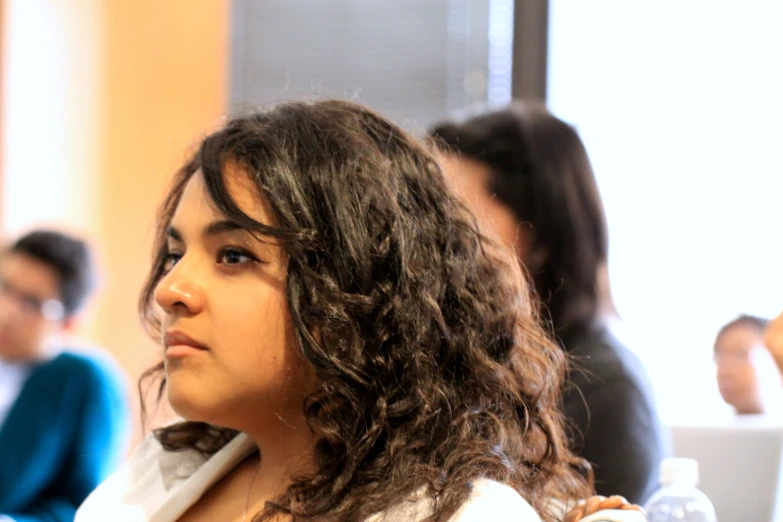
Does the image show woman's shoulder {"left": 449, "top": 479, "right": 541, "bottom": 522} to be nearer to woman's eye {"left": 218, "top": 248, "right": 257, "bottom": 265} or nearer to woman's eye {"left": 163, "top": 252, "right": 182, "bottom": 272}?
woman's eye {"left": 218, "top": 248, "right": 257, "bottom": 265}

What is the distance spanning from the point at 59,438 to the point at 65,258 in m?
0.54

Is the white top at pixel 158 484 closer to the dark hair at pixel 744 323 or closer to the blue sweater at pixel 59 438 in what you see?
the blue sweater at pixel 59 438

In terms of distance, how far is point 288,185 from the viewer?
1.16 meters

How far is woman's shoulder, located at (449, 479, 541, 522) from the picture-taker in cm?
104

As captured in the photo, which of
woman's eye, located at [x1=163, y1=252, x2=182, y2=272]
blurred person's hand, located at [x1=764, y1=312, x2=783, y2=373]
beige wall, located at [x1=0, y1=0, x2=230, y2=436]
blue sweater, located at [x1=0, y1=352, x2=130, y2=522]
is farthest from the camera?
beige wall, located at [x1=0, y1=0, x2=230, y2=436]

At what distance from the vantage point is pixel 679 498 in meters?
1.25

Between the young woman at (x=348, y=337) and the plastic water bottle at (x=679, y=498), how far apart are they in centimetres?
10

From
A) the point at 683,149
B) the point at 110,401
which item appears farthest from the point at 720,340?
the point at 110,401

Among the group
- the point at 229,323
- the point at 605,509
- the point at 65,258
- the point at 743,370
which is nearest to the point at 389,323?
the point at 229,323

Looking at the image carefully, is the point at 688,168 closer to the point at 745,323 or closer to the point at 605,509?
the point at 745,323

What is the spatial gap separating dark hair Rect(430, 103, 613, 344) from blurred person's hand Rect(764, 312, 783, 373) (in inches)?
22.0

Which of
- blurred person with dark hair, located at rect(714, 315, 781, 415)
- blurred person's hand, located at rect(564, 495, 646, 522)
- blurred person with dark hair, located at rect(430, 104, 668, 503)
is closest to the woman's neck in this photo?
blurred person's hand, located at rect(564, 495, 646, 522)

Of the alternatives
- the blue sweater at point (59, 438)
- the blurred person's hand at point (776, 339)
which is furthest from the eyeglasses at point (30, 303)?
the blurred person's hand at point (776, 339)

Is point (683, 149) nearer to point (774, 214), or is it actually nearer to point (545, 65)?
point (774, 214)
